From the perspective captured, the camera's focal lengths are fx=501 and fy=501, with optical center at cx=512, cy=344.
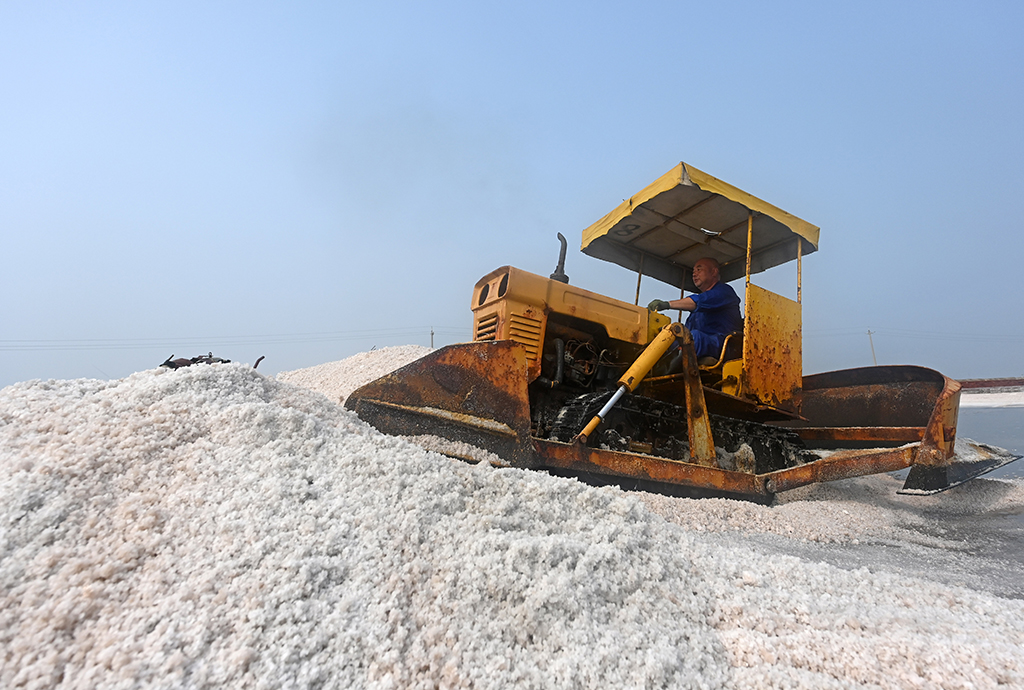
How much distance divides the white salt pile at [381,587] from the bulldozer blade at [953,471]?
295 cm

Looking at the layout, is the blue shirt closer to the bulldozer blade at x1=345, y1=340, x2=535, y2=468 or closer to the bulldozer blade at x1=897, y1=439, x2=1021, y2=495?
the bulldozer blade at x1=897, y1=439, x2=1021, y2=495

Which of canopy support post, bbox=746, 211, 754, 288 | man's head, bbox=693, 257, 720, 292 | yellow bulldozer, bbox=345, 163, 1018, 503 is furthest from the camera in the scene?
man's head, bbox=693, 257, 720, 292

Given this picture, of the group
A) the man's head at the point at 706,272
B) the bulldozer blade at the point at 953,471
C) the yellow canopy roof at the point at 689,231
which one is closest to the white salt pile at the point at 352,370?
the yellow canopy roof at the point at 689,231

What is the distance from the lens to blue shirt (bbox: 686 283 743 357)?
14.9 feet

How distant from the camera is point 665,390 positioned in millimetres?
4336

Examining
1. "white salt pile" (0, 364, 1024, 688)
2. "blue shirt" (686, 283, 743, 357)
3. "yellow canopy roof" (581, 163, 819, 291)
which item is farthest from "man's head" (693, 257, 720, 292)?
"white salt pile" (0, 364, 1024, 688)

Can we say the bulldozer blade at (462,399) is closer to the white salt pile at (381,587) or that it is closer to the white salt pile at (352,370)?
the white salt pile at (381,587)

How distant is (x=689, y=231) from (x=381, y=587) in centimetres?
457

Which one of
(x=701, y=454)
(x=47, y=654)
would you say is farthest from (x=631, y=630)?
(x=701, y=454)

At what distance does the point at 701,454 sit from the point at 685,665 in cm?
272

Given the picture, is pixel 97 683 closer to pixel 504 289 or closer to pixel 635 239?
pixel 504 289

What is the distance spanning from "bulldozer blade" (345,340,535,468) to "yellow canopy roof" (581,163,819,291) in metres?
2.07

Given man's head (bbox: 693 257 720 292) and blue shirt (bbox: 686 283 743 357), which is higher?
man's head (bbox: 693 257 720 292)

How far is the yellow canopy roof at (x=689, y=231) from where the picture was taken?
413cm
